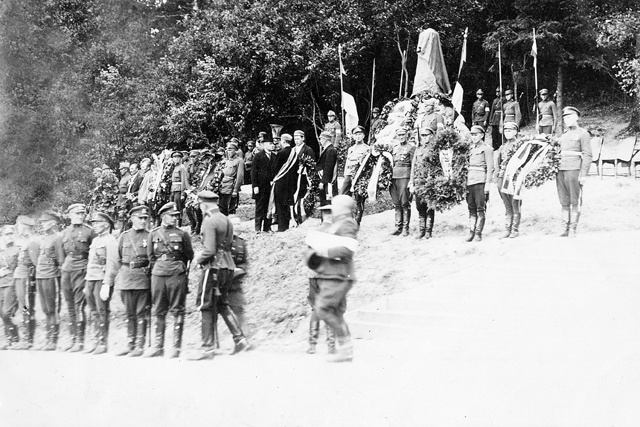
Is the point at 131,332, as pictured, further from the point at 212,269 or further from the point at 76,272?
the point at 212,269

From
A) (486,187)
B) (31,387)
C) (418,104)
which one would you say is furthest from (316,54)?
(31,387)

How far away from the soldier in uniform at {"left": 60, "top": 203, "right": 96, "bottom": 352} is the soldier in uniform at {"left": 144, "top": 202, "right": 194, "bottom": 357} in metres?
1.27

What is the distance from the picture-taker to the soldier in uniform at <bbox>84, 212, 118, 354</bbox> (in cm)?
759

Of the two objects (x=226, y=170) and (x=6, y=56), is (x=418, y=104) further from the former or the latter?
(x=6, y=56)

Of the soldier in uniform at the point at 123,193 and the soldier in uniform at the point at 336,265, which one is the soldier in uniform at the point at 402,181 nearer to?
the soldier in uniform at the point at 336,265

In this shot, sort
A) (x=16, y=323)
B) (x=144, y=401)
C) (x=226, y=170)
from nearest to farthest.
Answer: (x=144, y=401), (x=16, y=323), (x=226, y=170)

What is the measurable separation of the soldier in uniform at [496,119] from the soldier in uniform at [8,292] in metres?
11.7

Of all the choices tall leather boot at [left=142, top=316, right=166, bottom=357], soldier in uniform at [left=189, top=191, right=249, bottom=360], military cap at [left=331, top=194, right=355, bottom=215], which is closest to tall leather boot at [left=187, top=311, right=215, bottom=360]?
soldier in uniform at [left=189, top=191, right=249, bottom=360]

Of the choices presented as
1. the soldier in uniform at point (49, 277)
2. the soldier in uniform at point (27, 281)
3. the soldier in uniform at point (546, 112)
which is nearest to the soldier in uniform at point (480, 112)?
the soldier in uniform at point (546, 112)

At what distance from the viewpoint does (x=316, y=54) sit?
18625 mm

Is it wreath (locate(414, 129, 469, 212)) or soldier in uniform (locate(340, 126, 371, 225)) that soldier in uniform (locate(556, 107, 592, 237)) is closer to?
wreath (locate(414, 129, 469, 212))

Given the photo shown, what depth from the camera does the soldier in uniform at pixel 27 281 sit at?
8555 millimetres

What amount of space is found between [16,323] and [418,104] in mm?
7823

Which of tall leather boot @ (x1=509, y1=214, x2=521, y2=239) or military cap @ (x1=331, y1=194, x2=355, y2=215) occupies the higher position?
military cap @ (x1=331, y1=194, x2=355, y2=215)
